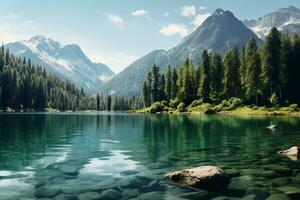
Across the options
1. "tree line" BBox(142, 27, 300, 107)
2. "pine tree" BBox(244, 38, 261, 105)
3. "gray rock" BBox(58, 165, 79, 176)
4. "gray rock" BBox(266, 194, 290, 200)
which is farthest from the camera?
"pine tree" BBox(244, 38, 261, 105)

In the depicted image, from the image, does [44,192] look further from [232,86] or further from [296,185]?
[232,86]

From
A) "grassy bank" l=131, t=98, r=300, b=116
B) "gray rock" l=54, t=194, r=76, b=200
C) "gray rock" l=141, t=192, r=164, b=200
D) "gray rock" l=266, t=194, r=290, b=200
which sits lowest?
"gray rock" l=266, t=194, r=290, b=200

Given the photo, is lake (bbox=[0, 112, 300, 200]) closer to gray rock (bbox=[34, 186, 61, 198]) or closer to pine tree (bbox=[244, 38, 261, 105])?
gray rock (bbox=[34, 186, 61, 198])

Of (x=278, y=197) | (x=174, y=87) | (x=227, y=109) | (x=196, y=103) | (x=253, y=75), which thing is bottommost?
(x=278, y=197)

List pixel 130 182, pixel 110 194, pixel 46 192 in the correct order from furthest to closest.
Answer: pixel 130 182 → pixel 46 192 → pixel 110 194

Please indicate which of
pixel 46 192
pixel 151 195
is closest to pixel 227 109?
pixel 151 195

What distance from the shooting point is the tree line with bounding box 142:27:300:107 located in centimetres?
11819

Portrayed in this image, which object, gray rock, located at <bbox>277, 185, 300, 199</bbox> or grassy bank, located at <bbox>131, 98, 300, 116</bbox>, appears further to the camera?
grassy bank, located at <bbox>131, 98, 300, 116</bbox>

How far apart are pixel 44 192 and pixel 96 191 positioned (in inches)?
106

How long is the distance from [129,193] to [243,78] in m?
121

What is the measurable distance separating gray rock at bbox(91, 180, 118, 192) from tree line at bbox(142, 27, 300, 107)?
97.8 meters

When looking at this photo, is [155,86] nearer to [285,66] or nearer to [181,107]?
[181,107]

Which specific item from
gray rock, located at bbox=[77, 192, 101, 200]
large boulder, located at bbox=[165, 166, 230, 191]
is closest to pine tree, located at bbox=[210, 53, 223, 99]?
large boulder, located at bbox=[165, 166, 230, 191]

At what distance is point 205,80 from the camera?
472 ft
